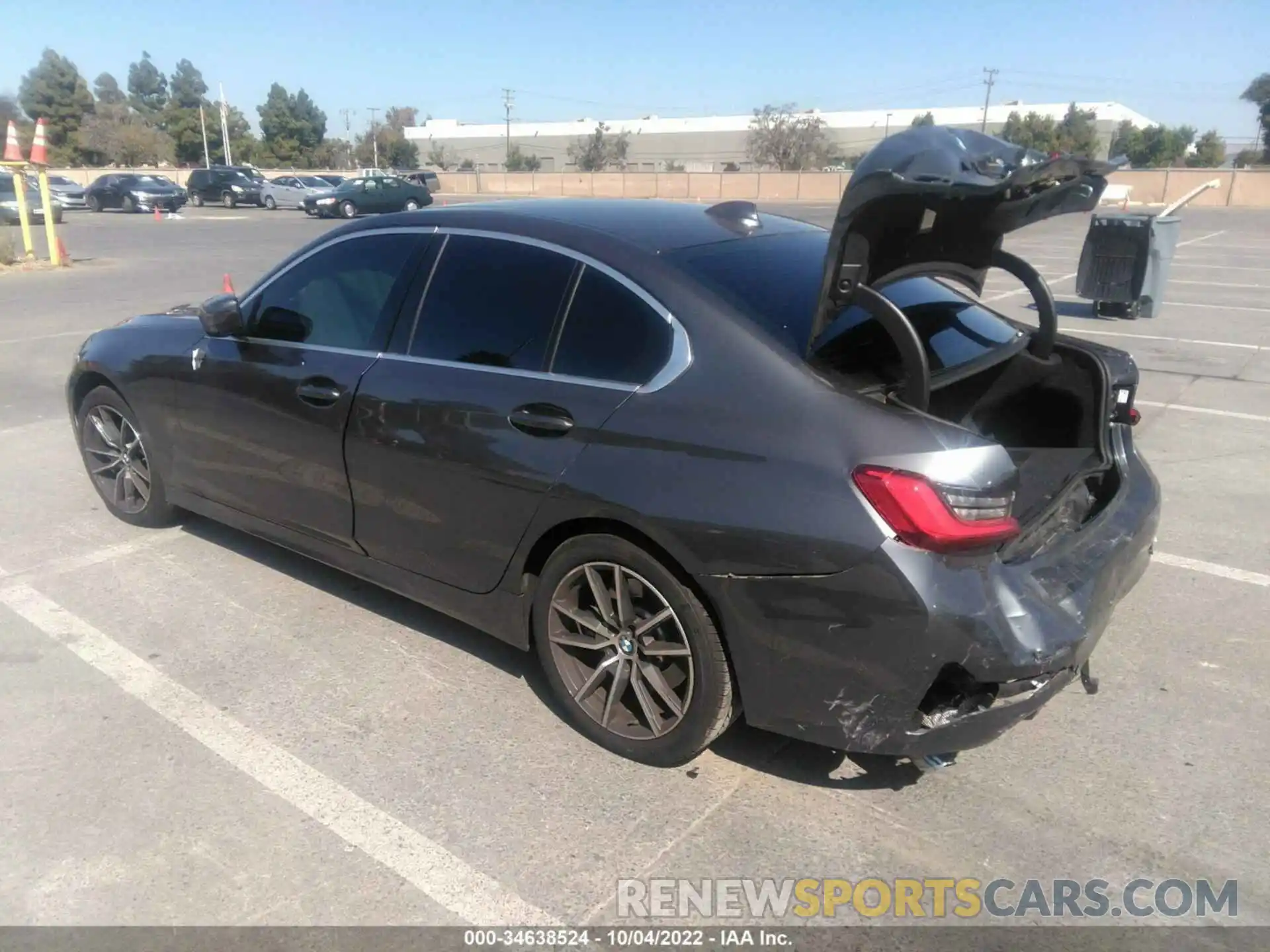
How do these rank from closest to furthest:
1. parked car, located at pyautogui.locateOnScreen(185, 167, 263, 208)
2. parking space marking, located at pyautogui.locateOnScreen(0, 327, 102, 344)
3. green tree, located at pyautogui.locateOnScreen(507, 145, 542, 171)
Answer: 1. parking space marking, located at pyautogui.locateOnScreen(0, 327, 102, 344)
2. parked car, located at pyautogui.locateOnScreen(185, 167, 263, 208)
3. green tree, located at pyautogui.locateOnScreen(507, 145, 542, 171)

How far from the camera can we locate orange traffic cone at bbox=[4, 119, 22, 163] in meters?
15.2

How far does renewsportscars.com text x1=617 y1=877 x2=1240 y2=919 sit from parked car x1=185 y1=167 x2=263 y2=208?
150 ft

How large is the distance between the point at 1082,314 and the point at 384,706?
11762 millimetres

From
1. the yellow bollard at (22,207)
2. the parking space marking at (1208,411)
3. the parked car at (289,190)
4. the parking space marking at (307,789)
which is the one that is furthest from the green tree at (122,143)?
the parking space marking at (307,789)

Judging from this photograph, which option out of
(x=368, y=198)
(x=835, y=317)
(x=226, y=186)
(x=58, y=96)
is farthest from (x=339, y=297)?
(x=58, y=96)

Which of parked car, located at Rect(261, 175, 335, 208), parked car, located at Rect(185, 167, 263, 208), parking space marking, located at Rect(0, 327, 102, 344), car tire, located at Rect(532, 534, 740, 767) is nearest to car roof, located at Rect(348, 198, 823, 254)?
car tire, located at Rect(532, 534, 740, 767)

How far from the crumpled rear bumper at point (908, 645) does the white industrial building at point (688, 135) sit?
9574 centimetres

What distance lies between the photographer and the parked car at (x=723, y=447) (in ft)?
8.55

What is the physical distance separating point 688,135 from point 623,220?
117971mm

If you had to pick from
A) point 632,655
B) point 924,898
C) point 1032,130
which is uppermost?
point 1032,130

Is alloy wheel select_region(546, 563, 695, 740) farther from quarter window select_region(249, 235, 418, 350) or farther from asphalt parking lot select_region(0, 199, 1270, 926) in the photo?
quarter window select_region(249, 235, 418, 350)

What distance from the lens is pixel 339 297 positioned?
3967 millimetres

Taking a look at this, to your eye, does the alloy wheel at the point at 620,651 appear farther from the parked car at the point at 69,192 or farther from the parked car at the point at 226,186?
the parked car at the point at 226,186

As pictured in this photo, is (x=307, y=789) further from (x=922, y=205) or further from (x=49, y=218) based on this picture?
(x=49, y=218)
